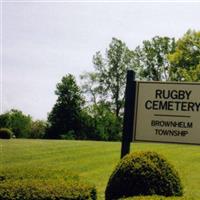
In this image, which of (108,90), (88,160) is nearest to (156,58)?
(108,90)

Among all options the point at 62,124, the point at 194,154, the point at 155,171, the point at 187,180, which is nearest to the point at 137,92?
the point at 155,171

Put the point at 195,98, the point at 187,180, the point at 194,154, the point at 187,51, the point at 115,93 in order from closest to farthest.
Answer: the point at 195,98, the point at 187,180, the point at 194,154, the point at 187,51, the point at 115,93

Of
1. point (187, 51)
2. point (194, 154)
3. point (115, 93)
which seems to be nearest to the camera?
point (194, 154)

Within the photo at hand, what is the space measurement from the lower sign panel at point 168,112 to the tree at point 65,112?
172 ft

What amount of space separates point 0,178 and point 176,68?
57.1 m

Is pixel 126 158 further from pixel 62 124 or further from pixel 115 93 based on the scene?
pixel 115 93

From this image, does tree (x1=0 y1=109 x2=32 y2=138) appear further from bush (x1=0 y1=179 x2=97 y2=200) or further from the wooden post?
bush (x1=0 y1=179 x2=97 y2=200)

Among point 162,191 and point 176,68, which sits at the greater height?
point 176,68

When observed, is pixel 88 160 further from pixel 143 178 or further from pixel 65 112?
pixel 65 112

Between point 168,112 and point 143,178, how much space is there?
1892 millimetres

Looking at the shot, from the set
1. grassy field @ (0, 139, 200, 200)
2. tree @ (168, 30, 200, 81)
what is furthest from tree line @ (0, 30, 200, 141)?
grassy field @ (0, 139, 200, 200)

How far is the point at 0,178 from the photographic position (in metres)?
11.1

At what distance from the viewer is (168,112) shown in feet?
39.4

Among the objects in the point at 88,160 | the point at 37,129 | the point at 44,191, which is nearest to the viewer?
the point at 44,191
